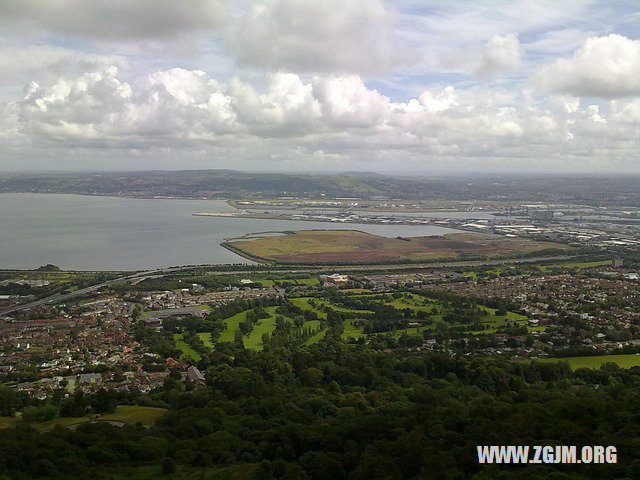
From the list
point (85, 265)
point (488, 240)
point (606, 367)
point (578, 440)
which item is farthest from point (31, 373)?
point (488, 240)

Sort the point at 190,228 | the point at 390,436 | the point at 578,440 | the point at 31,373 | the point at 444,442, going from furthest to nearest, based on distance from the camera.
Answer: the point at 190,228 < the point at 31,373 < the point at 390,436 < the point at 444,442 < the point at 578,440

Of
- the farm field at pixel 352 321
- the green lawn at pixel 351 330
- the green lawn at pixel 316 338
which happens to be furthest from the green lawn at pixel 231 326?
the green lawn at pixel 351 330

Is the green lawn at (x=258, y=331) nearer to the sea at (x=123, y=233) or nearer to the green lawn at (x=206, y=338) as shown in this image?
the green lawn at (x=206, y=338)

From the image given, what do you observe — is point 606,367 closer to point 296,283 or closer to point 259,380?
point 259,380

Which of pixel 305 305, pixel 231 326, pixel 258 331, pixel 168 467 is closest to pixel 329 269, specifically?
pixel 305 305

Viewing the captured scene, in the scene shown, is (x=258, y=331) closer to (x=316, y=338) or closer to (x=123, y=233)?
(x=316, y=338)

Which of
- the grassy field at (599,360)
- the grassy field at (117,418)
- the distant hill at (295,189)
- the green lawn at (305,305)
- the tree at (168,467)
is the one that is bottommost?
the grassy field at (117,418)

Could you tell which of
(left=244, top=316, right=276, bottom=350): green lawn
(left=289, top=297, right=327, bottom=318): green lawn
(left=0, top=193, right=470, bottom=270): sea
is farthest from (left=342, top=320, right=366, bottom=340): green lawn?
(left=0, top=193, right=470, bottom=270): sea
